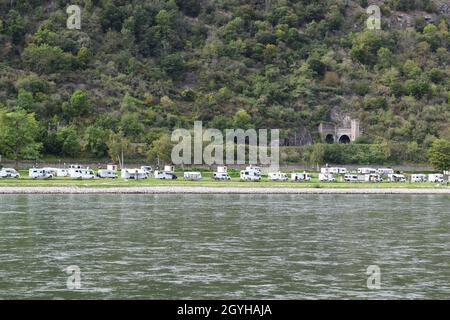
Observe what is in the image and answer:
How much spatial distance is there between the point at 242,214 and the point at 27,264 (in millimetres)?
25885

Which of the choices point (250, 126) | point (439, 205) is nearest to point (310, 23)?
point (250, 126)

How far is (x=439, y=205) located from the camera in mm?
74312

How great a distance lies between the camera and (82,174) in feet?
314

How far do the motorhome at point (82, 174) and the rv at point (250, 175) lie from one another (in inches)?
643

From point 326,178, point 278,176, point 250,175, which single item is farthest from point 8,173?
point 326,178

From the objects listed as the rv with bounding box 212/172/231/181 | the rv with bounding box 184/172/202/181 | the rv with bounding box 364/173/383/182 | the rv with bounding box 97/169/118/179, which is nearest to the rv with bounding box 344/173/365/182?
the rv with bounding box 364/173/383/182

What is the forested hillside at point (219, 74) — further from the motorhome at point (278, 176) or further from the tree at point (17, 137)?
the motorhome at point (278, 176)

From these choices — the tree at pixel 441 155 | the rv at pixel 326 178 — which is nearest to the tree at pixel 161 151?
the rv at pixel 326 178

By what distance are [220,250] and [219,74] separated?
357ft

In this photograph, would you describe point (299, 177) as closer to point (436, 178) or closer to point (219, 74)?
point (436, 178)

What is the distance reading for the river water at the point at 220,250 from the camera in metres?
34.3

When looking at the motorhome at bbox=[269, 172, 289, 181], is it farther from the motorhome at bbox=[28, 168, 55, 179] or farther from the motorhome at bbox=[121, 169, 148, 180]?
the motorhome at bbox=[28, 168, 55, 179]
